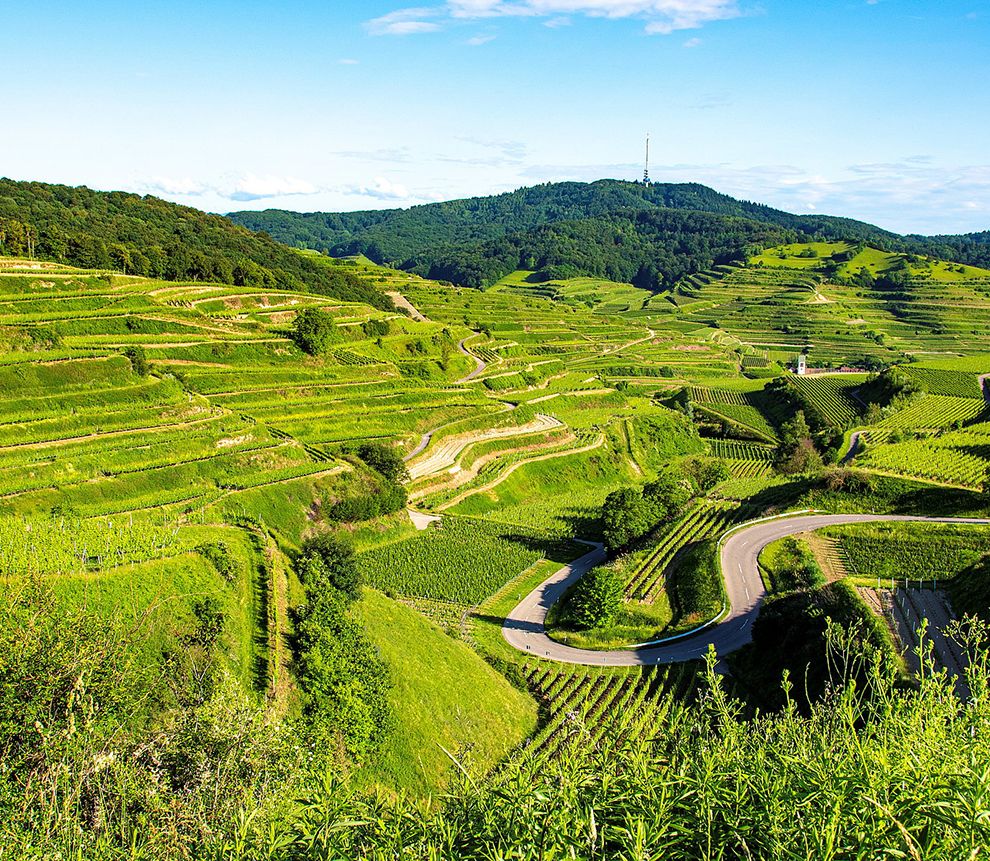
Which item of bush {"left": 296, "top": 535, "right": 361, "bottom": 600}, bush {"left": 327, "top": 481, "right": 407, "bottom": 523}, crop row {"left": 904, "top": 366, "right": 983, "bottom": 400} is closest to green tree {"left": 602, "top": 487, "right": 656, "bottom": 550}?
bush {"left": 327, "top": 481, "right": 407, "bottom": 523}

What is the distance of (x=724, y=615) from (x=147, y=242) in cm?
8763

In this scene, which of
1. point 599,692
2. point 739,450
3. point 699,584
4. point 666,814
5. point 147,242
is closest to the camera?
point 666,814

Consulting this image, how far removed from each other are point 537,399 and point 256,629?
2179 inches

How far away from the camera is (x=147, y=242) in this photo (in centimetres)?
9369

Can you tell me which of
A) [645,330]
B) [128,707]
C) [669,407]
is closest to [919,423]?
[669,407]

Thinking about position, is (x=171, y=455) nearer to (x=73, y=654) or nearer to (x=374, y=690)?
(x=374, y=690)

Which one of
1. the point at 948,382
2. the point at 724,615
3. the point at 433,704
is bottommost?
the point at 724,615

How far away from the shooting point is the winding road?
3544cm

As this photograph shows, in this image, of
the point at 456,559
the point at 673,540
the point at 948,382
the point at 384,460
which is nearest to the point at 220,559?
the point at 456,559

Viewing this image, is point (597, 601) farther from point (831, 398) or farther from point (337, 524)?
point (831, 398)

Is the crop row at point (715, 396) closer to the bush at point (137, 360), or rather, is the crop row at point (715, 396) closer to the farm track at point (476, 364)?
the farm track at point (476, 364)

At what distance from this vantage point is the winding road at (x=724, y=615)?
35438 millimetres

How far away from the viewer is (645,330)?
140m

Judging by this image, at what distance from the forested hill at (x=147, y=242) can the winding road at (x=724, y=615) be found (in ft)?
209
